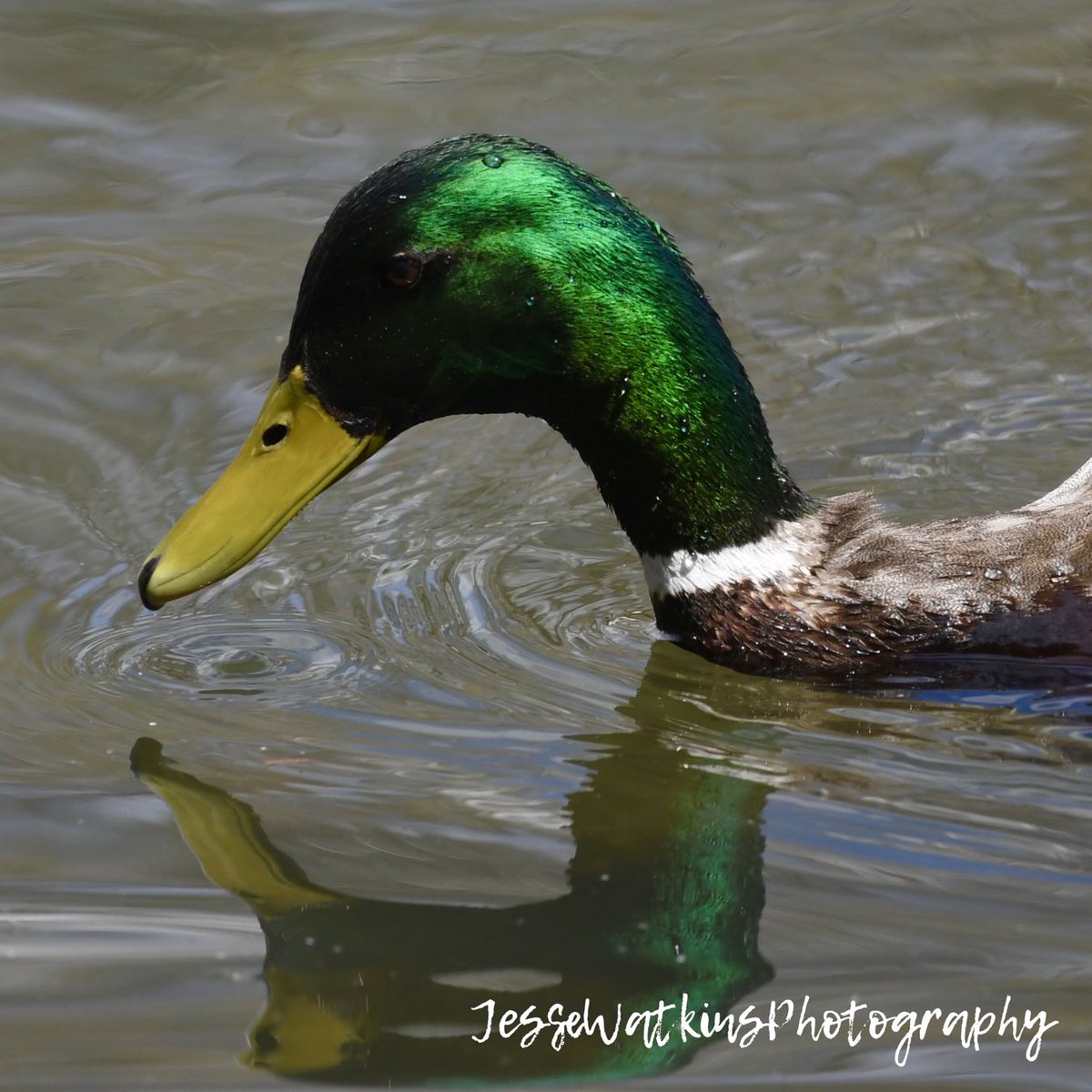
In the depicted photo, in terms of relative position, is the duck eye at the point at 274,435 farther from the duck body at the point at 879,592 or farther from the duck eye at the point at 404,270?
the duck body at the point at 879,592

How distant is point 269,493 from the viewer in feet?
16.4

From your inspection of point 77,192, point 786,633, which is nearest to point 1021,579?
point 786,633

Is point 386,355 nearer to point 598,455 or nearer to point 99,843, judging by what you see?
point 598,455

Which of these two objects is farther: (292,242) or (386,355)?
(292,242)

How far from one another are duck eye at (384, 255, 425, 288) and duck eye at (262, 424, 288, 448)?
17.3 inches

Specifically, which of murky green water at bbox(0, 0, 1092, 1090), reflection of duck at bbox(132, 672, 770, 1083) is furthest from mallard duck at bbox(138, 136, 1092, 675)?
reflection of duck at bbox(132, 672, 770, 1083)

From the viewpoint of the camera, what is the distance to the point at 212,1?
9555 millimetres

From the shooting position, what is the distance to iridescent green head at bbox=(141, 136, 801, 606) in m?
4.82

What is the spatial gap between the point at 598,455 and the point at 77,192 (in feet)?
12.7

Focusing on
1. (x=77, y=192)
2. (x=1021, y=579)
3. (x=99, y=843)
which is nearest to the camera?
(x=99, y=843)

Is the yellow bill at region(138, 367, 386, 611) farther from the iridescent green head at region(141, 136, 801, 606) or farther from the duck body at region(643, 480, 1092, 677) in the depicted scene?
the duck body at region(643, 480, 1092, 677)

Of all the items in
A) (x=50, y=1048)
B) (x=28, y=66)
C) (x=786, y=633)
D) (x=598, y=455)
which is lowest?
(x=50, y=1048)

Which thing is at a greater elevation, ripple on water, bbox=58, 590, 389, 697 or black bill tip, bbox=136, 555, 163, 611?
black bill tip, bbox=136, 555, 163, 611

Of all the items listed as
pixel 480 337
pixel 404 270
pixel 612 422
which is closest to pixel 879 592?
pixel 612 422
